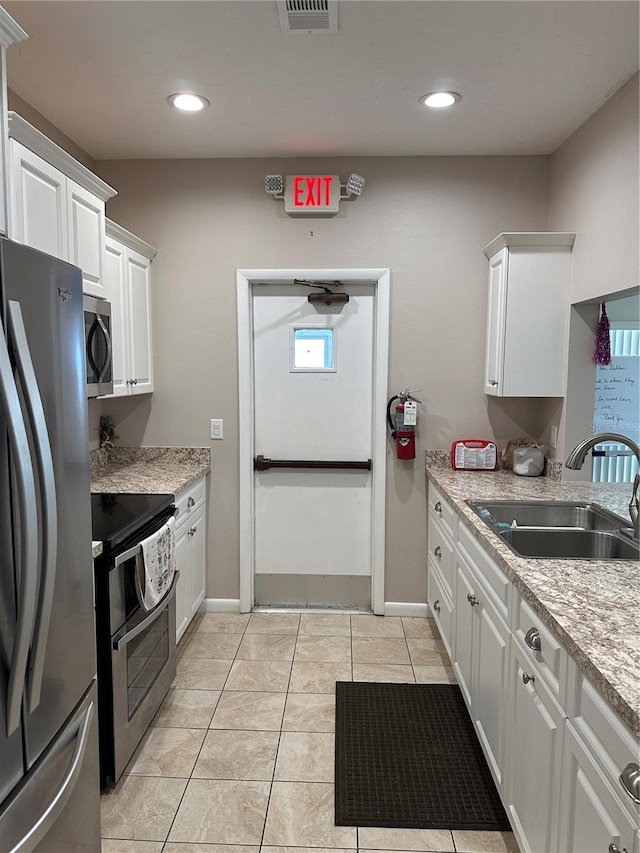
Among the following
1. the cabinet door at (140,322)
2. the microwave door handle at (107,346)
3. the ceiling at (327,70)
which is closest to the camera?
the ceiling at (327,70)

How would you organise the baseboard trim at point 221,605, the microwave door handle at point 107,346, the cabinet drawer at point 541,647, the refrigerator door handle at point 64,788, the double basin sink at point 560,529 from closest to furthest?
1. the refrigerator door handle at point 64,788
2. the cabinet drawer at point 541,647
3. the double basin sink at point 560,529
4. the microwave door handle at point 107,346
5. the baseboard trim at point 221,605

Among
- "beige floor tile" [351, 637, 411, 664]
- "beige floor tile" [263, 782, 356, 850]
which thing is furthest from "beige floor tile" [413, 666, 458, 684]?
"beige floor tile" [263, 782, 356, 850]

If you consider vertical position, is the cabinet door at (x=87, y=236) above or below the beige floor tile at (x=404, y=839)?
above

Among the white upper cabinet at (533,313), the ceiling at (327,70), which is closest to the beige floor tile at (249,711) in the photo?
the white upper cabinet at (533,313)

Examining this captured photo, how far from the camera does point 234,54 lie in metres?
2.22

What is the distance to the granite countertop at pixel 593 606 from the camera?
43.9 inches

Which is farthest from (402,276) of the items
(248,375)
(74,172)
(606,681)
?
Answer: (606,681)

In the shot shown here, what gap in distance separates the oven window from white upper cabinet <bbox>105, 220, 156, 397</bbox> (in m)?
1.15

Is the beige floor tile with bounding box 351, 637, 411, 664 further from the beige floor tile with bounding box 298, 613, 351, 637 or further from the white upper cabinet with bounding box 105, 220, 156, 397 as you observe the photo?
the white upper cabinet with bounding box 105, 220, 156, 397

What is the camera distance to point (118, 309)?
297cm

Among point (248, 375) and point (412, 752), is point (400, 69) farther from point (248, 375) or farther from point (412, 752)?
point (412, 752)

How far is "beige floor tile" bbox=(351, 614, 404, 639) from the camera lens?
11.0 ft

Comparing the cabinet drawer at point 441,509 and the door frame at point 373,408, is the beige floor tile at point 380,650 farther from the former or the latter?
the cabinet drawer at point 441,509

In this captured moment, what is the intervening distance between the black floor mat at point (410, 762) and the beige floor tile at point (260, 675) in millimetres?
292
